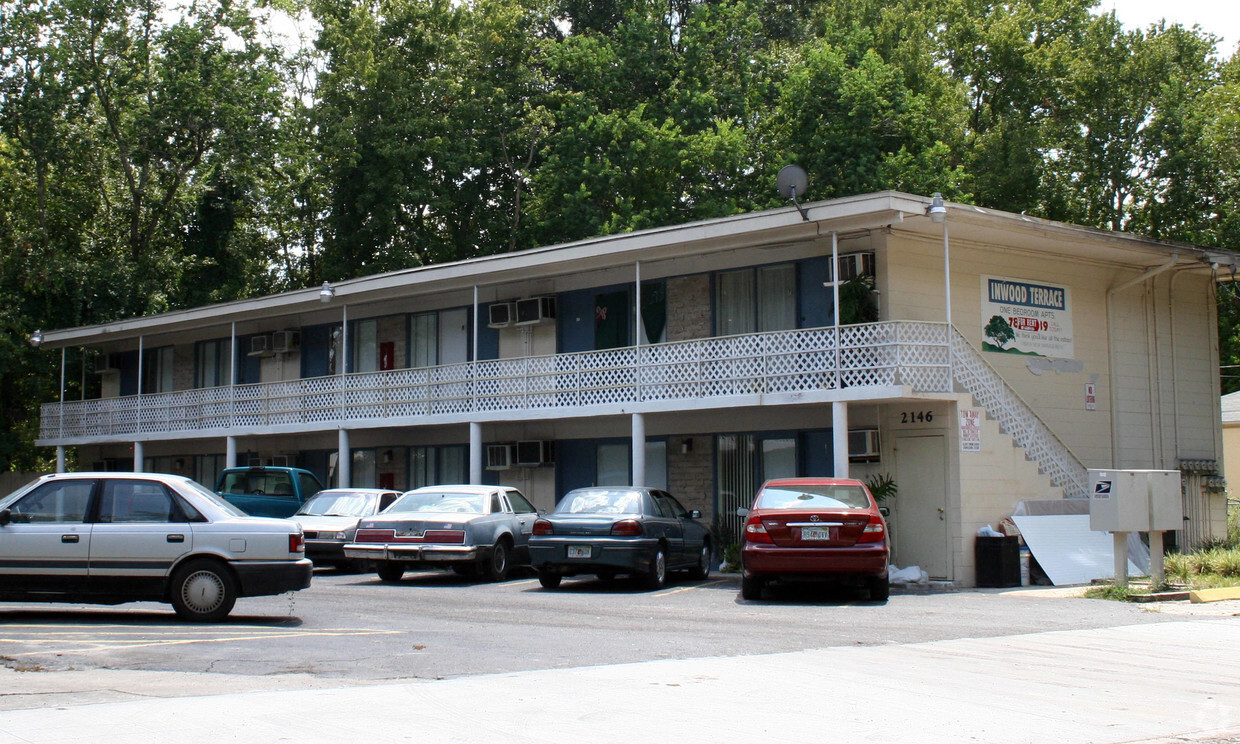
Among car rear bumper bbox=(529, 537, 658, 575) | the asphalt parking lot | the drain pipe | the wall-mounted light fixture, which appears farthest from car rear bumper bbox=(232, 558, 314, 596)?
the drain pipe

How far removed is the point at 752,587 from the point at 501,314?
11911 mm

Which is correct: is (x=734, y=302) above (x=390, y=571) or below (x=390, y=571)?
above

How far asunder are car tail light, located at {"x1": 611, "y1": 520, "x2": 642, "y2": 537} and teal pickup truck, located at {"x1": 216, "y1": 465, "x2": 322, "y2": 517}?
8888 mm

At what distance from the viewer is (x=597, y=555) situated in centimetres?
1798

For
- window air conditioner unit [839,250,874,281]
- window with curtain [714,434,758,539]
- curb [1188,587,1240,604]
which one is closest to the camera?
curb [1188,587,1240,604]

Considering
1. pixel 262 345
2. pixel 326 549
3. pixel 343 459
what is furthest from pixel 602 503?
pixel 262 345

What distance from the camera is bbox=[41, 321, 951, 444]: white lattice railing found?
66.8ft

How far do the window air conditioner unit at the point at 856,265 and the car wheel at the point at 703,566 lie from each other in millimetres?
5018

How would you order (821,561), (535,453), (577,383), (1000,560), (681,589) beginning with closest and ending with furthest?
(821,561) < (681,589) < (1000,560) < (577,383) < (535,453)

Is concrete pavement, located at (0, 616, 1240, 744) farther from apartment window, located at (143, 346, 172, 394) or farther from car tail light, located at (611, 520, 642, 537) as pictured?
apartment window, located at (143, 346, 172, 394)

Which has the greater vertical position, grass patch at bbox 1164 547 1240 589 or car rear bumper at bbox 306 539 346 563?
car rear bumper at bbox 306 539 346 563

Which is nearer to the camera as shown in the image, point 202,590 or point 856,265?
point 202,590

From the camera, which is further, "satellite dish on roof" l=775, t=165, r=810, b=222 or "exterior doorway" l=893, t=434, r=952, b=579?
"satellite dish on roof" l=775, t=165, r=810, b=222

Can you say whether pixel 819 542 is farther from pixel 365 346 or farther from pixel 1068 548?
pixel 365 346
